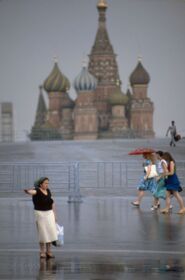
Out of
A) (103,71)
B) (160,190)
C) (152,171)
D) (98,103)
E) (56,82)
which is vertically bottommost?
(160,190)

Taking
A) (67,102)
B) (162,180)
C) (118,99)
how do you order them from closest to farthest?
(162,180)
(118,99)
(67,102)

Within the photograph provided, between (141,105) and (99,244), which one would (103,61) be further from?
(99,244)

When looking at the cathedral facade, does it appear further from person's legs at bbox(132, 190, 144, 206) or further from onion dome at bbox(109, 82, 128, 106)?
person's legs at bbox(132, 190, 144, 206)

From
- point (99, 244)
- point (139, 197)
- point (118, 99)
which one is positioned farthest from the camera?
point (118, 99)

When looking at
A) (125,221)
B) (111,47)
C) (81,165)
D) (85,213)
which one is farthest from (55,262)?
(111,47)

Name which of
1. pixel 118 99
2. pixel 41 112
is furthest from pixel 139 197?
pixel 118 99

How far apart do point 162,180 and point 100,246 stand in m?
5.70

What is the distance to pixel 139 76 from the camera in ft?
277

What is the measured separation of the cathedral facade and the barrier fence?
61281 millimetres

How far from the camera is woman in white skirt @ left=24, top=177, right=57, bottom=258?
9.38m

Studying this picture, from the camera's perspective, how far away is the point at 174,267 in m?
8.44

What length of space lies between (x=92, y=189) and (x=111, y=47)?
71539mm

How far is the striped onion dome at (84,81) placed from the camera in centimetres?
8681

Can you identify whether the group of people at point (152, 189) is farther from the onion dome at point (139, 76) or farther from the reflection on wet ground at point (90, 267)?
the onion dome at point (139, 76)
